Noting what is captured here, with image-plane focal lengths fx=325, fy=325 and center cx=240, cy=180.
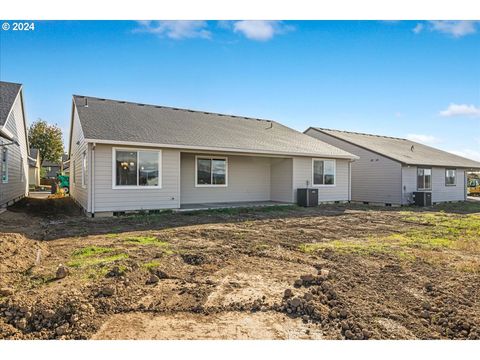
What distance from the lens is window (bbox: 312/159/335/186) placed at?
1529 centimetres

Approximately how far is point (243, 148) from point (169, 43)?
4888 mm

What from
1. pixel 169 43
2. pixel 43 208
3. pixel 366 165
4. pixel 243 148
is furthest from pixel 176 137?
pixel 366 165

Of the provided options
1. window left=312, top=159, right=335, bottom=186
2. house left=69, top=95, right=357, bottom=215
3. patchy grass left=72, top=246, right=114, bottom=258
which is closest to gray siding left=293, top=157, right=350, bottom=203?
house left=69, top=95, right=357, bottom=215

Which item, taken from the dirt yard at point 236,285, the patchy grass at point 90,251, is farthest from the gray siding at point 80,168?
the patchy grass at point 90,251

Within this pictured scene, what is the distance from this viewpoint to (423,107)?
42.5 ft

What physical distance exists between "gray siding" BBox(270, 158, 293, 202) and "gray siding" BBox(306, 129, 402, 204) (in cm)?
625

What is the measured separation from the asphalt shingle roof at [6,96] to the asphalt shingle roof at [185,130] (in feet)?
6.89

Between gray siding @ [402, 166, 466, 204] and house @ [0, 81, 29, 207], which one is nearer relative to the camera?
house @ [0, 81, 29, 207]

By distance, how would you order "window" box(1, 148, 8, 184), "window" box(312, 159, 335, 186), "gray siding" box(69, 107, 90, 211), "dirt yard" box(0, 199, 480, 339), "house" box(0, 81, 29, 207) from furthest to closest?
"window" box(312, 159, 335, 186) → "window" box(1, 148, 8, 184) → "house" box(0, 81, 29, 207) → "gray siding" box(69, 107, 90, 211) → "dirt yard" box(0, 199, 480, 339)

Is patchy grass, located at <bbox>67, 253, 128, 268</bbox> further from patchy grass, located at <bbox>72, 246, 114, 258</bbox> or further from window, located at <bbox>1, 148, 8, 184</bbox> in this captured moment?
window, located at <bbox>1, 148, 8, 184</bbox>

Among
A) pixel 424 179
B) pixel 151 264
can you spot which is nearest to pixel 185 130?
pixel 151 264

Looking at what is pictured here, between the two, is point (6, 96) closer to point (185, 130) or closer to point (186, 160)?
point (185, 130)

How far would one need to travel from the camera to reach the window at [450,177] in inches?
819

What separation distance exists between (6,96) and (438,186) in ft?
74.2
